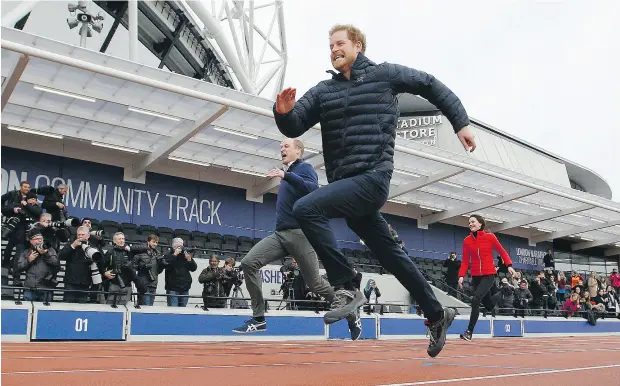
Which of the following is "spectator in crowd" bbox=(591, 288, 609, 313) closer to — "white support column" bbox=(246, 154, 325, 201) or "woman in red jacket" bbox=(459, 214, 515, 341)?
"white support column" bbox=(246, 154, 325, 201)

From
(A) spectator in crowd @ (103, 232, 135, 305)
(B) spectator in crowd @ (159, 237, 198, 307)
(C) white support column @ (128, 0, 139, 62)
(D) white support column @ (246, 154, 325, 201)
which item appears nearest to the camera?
(A) spectator in crowd @ (103, 232, 135, 305)

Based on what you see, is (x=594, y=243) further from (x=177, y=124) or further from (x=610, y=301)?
(x=177, y=124)

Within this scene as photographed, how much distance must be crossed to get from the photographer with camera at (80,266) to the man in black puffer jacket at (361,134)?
278 inches

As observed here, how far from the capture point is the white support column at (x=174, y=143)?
1708cm

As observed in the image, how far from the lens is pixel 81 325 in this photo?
10008 millimetres

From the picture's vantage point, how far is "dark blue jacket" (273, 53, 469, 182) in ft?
13.1

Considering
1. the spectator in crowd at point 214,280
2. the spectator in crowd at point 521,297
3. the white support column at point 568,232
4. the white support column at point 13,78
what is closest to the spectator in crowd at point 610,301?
the spectator in crowd at point 521,297

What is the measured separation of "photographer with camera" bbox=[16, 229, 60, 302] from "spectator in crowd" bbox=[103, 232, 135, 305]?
0.87 m

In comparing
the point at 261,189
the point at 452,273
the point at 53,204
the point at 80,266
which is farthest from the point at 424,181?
the point at 80,266

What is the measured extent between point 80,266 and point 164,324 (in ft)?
6.06

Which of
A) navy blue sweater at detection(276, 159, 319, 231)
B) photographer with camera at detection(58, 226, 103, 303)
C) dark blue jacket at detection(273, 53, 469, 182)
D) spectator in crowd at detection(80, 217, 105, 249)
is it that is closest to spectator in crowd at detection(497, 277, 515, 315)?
spectator in crowd at detection(80, 217, 105, 249)

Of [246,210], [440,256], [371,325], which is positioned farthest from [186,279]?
[440,256]

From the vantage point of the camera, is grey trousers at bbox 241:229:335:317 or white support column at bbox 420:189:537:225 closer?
grey trousers at bbox 241:229:335:317

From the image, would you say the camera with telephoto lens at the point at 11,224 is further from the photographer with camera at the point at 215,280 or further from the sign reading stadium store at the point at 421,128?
the sign reading stadium store at the point at 421,128
